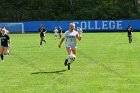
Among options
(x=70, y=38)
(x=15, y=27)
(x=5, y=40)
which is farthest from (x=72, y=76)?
(x=15, y=27)

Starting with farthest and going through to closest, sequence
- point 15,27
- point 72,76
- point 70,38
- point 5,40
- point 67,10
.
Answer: point 67,10
point 15,27
point 5,40
point 70,38
point 72,76

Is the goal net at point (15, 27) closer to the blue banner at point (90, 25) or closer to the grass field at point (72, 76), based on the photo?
the blue banner at point (90, 25)

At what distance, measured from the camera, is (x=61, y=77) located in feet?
61.9

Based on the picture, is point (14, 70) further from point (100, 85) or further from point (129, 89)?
point (129, 89)

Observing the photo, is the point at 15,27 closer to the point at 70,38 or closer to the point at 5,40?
the point at 5,40

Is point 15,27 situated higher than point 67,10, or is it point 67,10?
point 67,10

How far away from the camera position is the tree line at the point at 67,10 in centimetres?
8644

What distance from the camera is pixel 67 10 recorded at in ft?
290

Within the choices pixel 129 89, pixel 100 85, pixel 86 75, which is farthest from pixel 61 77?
pixel 129 89

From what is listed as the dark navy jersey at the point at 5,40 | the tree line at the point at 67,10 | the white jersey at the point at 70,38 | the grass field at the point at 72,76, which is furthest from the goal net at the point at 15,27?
the white jersey at the point at 70,38

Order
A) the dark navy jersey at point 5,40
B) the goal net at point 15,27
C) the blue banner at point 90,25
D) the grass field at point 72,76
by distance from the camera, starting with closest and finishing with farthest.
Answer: the grass field at point 72,76, the dark navy jersey at point 5,40, the goal net at point 15,27, the blue banner at point 90,25

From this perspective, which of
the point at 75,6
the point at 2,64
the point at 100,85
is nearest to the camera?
the point at 100,85

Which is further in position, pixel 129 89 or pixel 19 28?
pixel 19 28

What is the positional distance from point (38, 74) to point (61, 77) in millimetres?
1594
